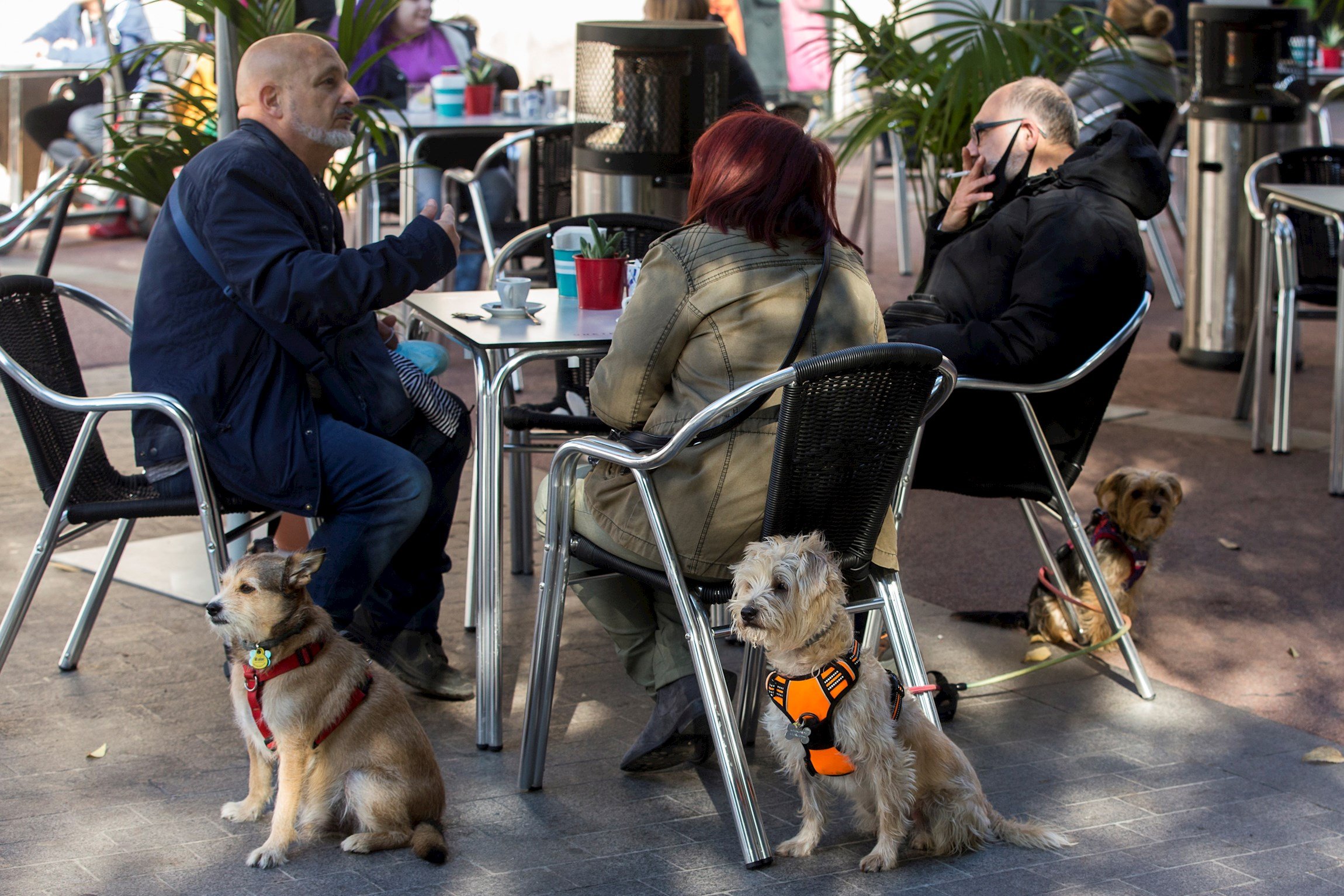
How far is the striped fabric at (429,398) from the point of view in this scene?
4.16 meters

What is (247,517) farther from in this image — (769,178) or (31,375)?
(769,178)

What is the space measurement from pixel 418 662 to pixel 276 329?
39.9 inches

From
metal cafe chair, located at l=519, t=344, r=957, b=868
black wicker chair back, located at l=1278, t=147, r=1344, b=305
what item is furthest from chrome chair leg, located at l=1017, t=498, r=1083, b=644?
black wicker chair back, located at l=1278, t=147, r=1344, b=305

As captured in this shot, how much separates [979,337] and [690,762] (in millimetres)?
1402

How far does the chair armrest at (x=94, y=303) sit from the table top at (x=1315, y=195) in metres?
4.69

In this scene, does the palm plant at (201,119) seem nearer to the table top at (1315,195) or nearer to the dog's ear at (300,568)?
the dog's ear at (300,568)

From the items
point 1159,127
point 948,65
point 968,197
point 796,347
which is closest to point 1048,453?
point 968,197

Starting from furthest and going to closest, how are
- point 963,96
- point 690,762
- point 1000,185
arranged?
point 963,96, point 1000,185, point 690,762

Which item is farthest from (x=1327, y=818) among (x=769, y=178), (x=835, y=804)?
(x=769, y=178)

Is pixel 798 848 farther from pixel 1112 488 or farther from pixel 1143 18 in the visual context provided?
pixel 1143 18

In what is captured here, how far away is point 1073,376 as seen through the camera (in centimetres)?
404

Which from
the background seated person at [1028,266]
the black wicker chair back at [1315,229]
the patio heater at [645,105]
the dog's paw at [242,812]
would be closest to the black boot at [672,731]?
the dog's paw at [242,812]

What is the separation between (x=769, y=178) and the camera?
319 centimetres

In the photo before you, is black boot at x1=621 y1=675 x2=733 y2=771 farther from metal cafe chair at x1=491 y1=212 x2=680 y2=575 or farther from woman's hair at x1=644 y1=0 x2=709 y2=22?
woman's hair at x1=644 y1=0 x2=709 y2=22
